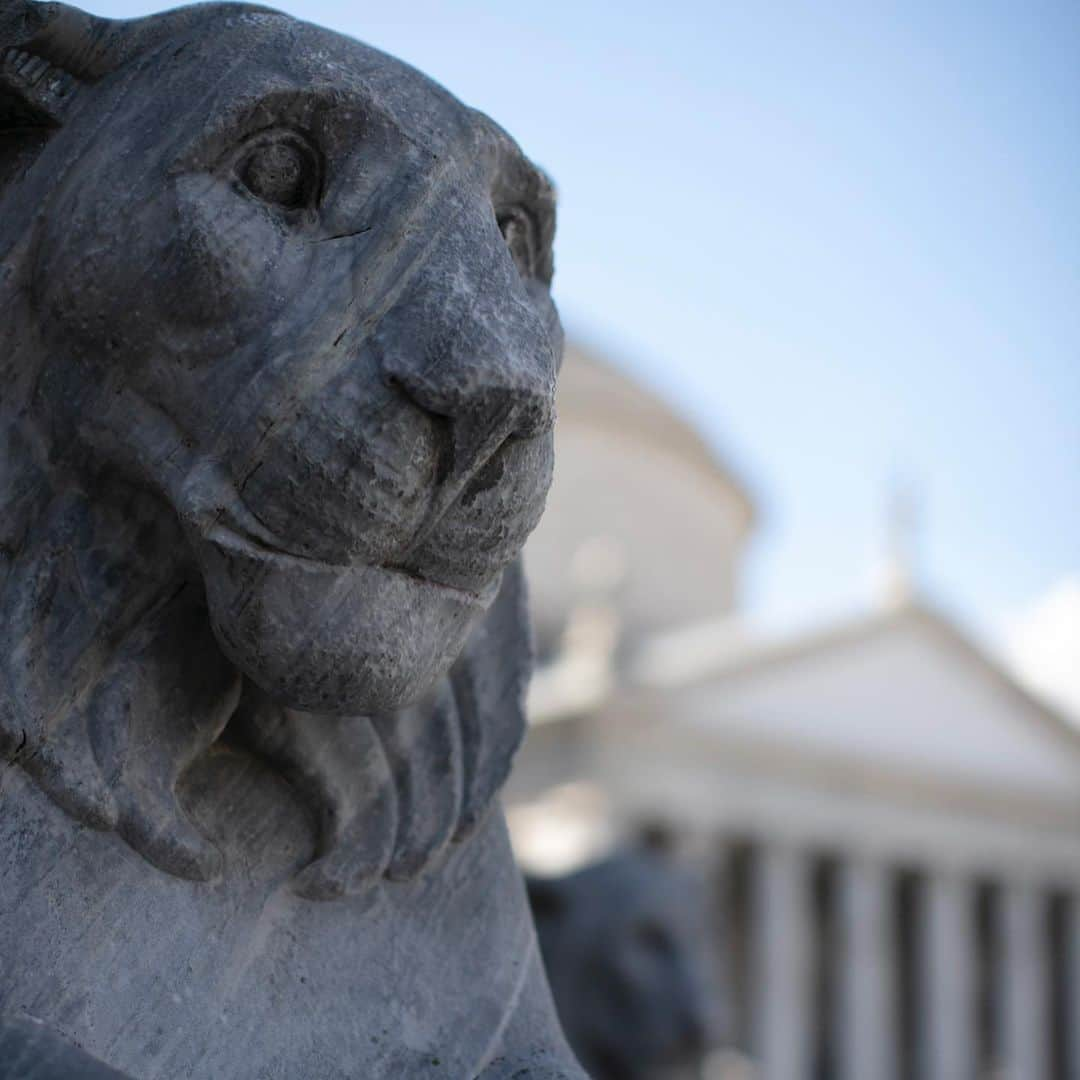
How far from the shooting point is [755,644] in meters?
24.7

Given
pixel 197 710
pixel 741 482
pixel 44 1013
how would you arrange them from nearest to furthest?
1. pixel 44 1013
2. pixel 197 710
3. pixel 741 482

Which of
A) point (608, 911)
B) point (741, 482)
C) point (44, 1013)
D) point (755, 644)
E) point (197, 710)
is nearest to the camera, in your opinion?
point (44, 1013)

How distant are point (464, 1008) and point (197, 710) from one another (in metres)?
0.31

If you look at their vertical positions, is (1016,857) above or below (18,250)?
below

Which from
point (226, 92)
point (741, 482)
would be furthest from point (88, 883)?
point (741, 482)

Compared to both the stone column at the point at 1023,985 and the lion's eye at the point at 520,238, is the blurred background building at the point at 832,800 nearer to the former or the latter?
the stone column at the point at 1023,985

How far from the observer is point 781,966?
78.0 feet

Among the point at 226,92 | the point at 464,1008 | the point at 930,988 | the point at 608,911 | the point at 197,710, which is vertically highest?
the point at 226,92

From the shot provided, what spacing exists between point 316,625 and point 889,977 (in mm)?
24875

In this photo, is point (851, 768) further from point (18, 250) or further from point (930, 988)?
point (18, 250)

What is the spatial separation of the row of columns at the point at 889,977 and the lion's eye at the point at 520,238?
22.6 metres

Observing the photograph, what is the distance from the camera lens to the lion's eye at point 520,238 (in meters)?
1.42

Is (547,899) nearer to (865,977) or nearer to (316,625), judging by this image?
(316,625)

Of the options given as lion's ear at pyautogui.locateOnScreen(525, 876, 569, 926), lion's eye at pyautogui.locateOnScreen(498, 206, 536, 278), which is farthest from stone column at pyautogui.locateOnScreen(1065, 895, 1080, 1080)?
lion's eye at pyautogui.locateOnScreen(498, 206, 536, 278)
